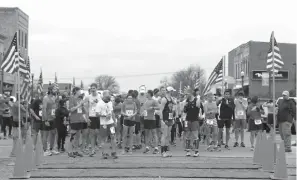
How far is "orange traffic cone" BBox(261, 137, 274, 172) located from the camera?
37.1 feet

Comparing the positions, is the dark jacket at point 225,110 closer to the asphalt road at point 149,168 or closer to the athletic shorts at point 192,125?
the asphalt road at point 149,168

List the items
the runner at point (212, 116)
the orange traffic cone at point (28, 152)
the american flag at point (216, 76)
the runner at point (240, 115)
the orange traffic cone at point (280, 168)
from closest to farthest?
the orange traffic cone at point (280, 168), the orange traffic cone at point (28, 152), the runner at point (212, 116), the runner at point (240, 115), the american flag at point (216, 76)

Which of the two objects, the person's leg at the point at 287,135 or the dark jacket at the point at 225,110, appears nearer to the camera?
the person's leg at the point at 287,135

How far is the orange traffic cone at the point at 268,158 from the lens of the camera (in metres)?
11.3

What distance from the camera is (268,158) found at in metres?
11.4

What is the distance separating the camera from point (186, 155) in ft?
47.4

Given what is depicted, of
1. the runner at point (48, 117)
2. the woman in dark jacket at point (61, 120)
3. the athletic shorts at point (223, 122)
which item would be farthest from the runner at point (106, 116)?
the athletic shorts at point (223, 122)

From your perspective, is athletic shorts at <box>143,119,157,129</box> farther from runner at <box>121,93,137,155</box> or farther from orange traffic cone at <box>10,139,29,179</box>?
orange traffic cone at <box>10,139,29,179</box>

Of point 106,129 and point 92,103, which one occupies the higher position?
point 92,103

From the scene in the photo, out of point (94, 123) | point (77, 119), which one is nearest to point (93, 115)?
point (94, 123)

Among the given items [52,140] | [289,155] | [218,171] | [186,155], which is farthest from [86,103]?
[289,155]

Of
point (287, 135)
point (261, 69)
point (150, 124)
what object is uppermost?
point (261, 69)

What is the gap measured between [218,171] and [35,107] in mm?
6588

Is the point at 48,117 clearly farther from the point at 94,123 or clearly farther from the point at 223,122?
the point at 223,122
